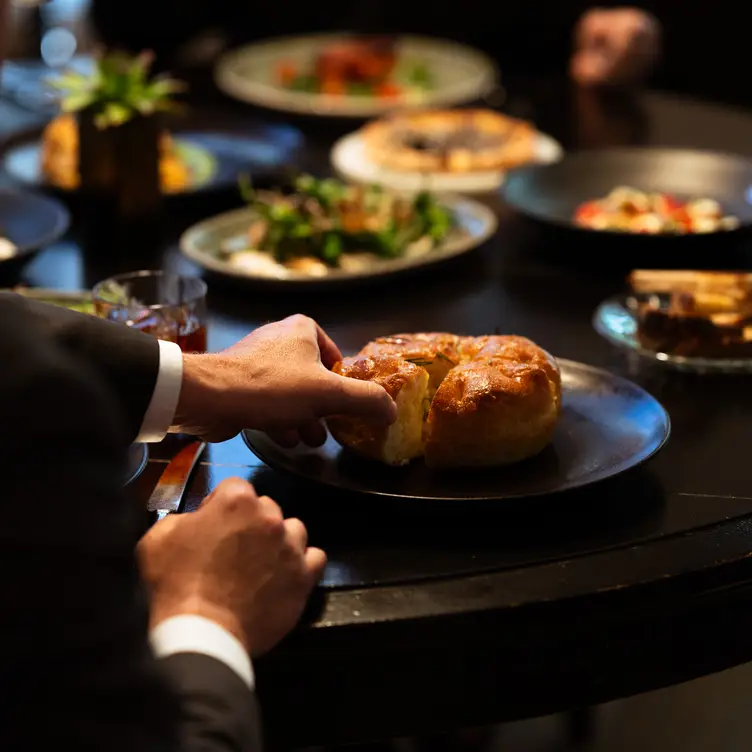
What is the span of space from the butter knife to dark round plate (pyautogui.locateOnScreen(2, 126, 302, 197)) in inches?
44.8

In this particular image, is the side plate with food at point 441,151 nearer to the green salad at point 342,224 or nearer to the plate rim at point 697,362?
the green salad at point 342,224

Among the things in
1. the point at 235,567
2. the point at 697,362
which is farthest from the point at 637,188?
the point at 235,567

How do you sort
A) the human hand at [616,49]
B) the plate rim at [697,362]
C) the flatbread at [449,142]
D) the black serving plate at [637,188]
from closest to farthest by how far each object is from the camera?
the plate rim at [697,362]
the black serving plate at [637,188]
the flatbread at [449,142]
the human hand at [616,49]

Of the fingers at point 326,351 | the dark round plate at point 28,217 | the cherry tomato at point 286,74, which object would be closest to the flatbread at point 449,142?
the cherry tomato at point 286,74

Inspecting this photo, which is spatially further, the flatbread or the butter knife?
the flatbread

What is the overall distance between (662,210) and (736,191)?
258 mm

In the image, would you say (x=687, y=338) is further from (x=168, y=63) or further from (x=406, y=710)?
(x=168, y=63)

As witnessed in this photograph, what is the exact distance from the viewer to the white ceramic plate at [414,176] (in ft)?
8.64

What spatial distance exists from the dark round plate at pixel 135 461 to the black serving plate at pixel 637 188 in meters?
1.02

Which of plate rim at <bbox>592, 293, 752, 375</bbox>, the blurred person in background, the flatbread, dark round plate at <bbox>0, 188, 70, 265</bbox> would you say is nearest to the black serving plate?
the flatbread

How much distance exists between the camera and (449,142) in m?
2.85

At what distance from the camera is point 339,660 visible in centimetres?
108

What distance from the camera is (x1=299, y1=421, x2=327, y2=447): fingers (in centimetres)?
130

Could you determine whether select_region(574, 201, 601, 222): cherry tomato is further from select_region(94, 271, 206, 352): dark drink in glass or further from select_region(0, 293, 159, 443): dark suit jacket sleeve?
select_region(0, 293, 159, 443): dark suit jacket sleeve
